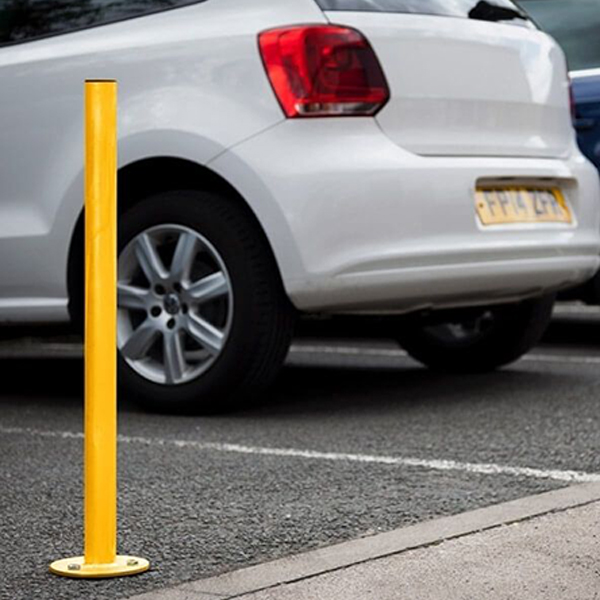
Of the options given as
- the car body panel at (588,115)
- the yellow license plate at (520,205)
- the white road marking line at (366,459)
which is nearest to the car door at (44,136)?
the white road marking line at (366,459)

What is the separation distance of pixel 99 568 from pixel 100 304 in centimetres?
54

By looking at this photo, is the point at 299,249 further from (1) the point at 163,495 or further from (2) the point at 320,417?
(1) the point at 163,495

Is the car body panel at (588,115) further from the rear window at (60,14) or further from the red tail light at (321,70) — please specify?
the rear window at (60,14)

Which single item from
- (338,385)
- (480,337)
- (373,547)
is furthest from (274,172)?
(373,547)

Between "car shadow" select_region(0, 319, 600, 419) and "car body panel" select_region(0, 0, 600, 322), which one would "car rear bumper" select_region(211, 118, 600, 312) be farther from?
"car shadow" select_region(0, 319, 600, 419)

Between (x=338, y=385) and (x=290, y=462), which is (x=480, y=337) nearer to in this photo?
(x=338, y=385)

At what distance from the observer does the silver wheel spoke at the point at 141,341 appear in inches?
249

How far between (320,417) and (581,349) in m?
2.70

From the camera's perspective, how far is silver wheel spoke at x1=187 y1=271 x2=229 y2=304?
6230mm

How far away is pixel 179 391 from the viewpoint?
6.31 metres

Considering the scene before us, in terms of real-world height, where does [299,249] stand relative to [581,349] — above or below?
above

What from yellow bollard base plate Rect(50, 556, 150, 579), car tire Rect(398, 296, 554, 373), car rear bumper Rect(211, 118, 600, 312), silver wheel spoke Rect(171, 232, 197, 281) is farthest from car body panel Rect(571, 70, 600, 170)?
yellow bollard base plate Rect(50, 556, 150, 579)

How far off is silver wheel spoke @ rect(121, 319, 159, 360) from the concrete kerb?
2.04 m

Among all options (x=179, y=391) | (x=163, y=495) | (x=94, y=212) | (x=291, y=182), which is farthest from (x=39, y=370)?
(x=94, y=212)
